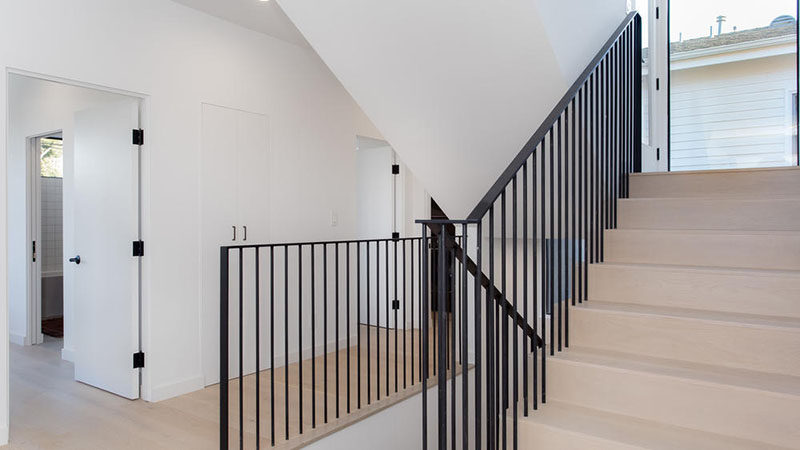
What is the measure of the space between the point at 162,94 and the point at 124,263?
3.95ft

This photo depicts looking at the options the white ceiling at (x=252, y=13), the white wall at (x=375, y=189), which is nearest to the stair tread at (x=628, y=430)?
the white ceiling at (x=252, y=13)

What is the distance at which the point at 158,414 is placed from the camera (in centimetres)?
321

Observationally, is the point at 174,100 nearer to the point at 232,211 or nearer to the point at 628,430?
the point at 232,211

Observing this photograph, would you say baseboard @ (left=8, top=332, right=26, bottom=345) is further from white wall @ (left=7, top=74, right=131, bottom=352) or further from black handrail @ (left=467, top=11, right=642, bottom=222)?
black handrail @ (left=467, top=11, right=642, bottom=222)

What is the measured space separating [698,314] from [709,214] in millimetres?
795

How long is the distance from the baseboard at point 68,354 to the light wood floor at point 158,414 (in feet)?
1.12

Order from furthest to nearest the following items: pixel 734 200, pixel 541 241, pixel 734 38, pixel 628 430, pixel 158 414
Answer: pixel 734 38 → pixel 158 414 → pixel 734 200 → pixel 541 241 → pixel 628 430

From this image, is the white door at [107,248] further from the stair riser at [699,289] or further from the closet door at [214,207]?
the stair riser at [699,289]

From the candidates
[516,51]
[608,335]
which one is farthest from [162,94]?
[608,335]

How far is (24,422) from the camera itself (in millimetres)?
3066

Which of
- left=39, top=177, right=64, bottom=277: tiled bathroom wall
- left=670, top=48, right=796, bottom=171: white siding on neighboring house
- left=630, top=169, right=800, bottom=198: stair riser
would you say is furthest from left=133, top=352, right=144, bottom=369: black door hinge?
left=670, top=48, right=796, bottom=171: white siding on neighboring house

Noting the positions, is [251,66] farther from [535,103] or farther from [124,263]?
[535,103]

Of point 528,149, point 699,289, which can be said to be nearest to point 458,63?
point 528,149

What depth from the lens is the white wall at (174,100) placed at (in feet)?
9.88
